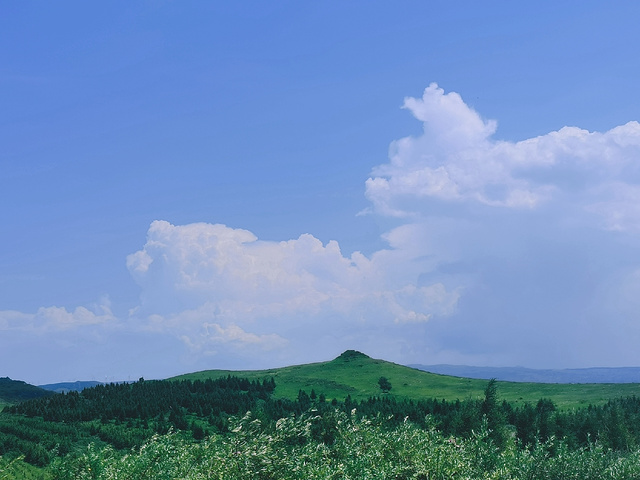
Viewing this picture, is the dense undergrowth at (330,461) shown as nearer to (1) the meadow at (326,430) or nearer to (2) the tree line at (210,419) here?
(1) the meadow at (326,430)

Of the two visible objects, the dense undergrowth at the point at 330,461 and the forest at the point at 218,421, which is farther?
the forest at the point at 218,421

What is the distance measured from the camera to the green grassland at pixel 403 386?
132 m

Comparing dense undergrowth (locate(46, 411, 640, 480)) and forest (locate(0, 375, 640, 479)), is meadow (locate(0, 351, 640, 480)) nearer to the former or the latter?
dense undergrowth (locate(46, 411, 640, 480))

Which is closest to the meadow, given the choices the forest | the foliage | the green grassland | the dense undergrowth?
the dense undergrowth

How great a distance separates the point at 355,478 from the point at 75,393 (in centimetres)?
9379

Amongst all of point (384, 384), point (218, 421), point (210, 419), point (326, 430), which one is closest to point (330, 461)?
point (326, 430)

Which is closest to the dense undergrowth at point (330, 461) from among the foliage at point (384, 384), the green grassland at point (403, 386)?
the green grassland at point (403, 386)

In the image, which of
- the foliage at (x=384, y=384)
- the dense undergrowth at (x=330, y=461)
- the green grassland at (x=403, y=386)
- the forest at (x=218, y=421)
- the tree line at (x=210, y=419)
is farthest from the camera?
the foliage at (x=384, y=384)

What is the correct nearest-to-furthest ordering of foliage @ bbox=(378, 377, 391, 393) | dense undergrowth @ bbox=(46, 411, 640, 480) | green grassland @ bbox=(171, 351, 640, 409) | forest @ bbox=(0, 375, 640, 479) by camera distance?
dense undergrowth @ bbox=(46, 411, 640, 480) → forest @ bbox=(0, 375, 640, 479) → green grassland @ bbox=(171, 351, 640, 409) → foliage @ bbox=(378, 377, 391, 393)

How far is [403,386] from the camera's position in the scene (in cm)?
14812

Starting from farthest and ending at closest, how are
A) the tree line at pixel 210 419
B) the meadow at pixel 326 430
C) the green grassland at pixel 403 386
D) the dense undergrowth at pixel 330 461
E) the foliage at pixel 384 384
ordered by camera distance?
the foliage at pixel 384 384
the green grassland at pixel 403 386
the tree line at pixel 210 419
the meadow at pixel 326 430
the dense undergrowth at pixel 330 461

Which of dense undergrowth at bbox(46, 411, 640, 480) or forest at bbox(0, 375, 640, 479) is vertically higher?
dense undergrowth at bbox(46, 411, 640, 480)

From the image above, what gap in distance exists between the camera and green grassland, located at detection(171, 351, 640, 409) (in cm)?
13200

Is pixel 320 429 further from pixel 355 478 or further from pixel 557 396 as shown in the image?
pixel 557 396
